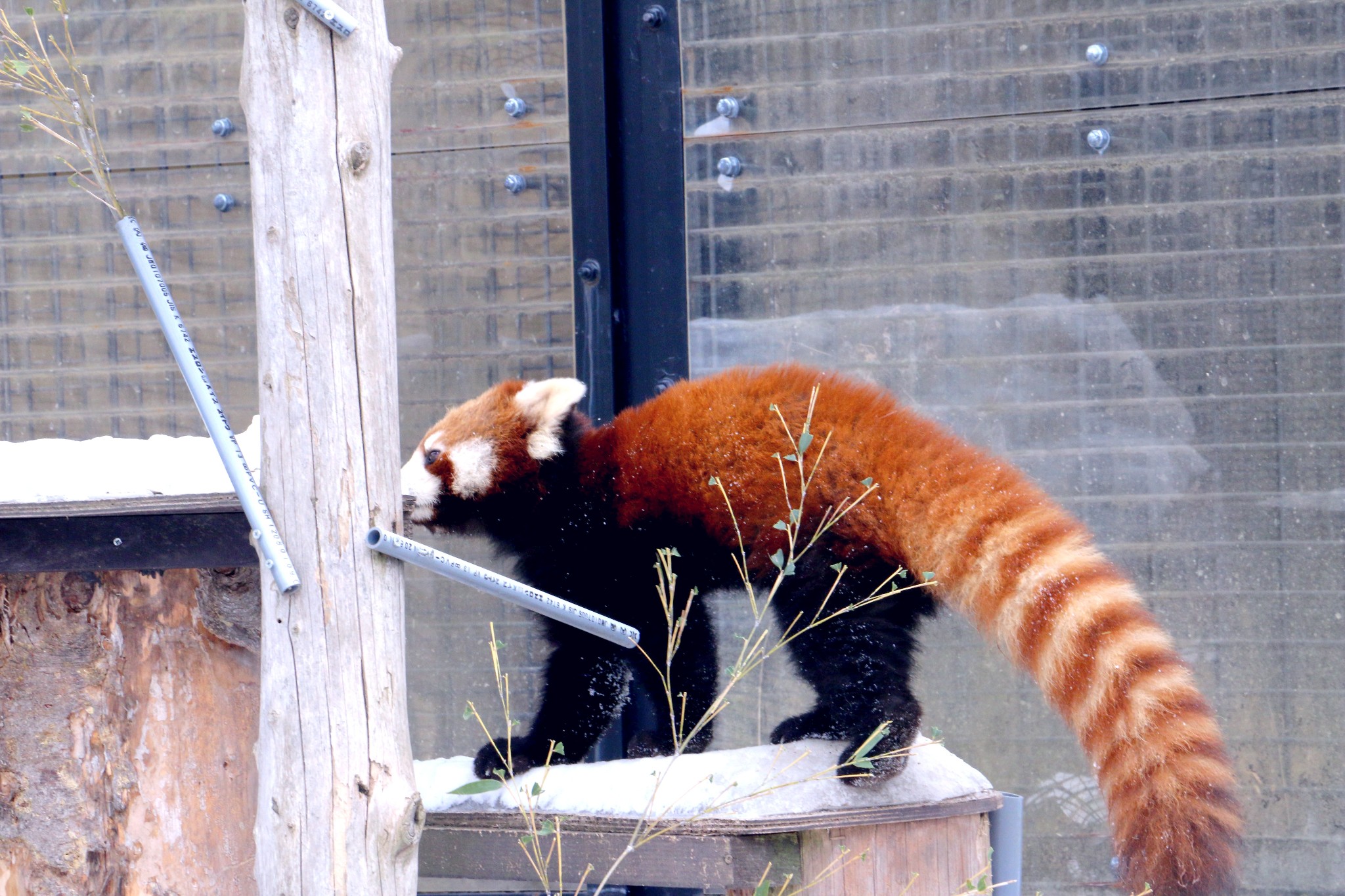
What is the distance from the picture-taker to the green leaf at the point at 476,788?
214 cm

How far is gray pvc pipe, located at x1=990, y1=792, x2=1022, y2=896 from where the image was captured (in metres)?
2.17

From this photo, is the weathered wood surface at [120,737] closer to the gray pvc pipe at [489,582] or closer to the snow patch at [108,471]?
the snow patch at [108,471]

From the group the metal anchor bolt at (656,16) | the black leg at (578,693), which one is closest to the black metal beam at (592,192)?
the metal anchor bolt at (656,16)

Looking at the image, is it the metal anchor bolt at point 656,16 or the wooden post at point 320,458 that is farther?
the metal anchor bolt at point 656,16

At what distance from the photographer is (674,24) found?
10.8 ft

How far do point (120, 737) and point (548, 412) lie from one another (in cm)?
114

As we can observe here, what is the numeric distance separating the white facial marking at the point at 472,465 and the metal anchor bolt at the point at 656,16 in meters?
1.45

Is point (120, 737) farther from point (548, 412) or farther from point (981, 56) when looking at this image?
point (981, 56)

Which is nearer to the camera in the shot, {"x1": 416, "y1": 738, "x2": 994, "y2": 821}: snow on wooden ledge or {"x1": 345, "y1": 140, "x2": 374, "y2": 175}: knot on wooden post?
{"x1": 345, "y1": 140, "x2": 374, "y2": 175}: knot on wooden post

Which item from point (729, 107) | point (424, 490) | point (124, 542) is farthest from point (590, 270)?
point (124, 542)

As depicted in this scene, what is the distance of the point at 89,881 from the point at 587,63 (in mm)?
2500

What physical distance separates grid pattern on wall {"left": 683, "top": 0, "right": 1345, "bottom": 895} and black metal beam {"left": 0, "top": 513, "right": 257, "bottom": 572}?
183cm

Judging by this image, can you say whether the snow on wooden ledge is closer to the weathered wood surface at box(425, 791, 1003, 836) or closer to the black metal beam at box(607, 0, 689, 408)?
the weathered wood surface at box(425, 791, 1003, 836)

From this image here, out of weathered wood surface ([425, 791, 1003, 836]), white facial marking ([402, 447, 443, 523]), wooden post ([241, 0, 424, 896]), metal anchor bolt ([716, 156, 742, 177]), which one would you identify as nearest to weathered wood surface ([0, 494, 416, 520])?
wooden post ([241, 0, 424, 896])
